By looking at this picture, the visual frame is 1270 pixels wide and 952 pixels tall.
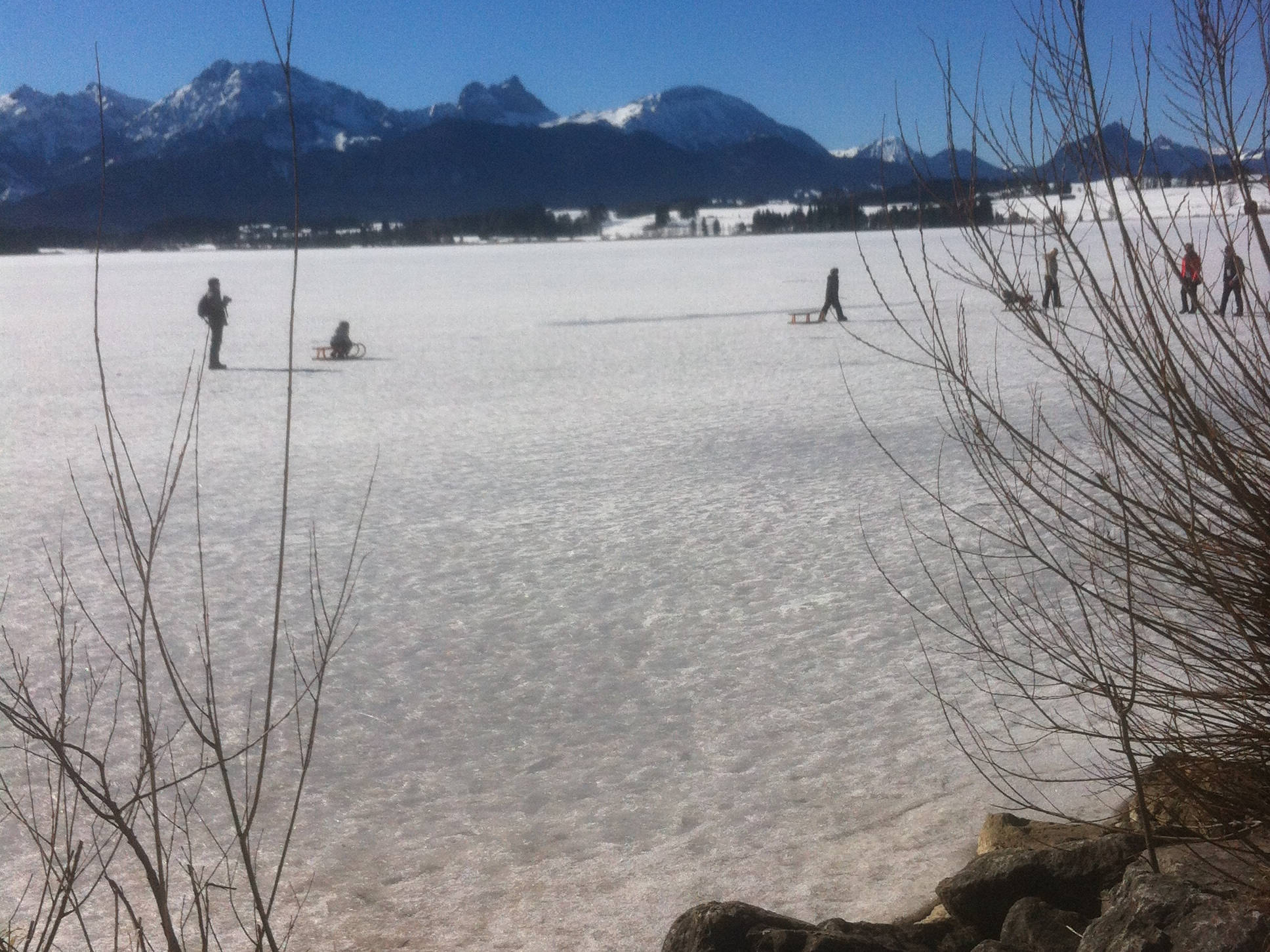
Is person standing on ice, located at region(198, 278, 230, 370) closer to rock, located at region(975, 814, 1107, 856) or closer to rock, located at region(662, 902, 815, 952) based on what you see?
rock, located at region(975, 814, 1107, 856)

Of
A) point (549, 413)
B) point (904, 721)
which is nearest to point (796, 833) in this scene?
point (904, 721)

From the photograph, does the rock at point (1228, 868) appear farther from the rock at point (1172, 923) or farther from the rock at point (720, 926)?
the rock at point (720, 926)

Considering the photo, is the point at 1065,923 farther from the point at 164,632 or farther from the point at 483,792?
the point at 164,632

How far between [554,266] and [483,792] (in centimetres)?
5193

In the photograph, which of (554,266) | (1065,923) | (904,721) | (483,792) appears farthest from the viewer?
(554,266)

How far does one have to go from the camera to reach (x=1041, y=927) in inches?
118

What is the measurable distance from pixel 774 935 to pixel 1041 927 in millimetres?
707

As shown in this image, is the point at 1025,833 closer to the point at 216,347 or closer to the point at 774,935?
the point at 774,935

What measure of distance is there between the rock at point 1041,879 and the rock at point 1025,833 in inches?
15.0

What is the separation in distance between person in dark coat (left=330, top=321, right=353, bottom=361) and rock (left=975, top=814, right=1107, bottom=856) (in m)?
16.1

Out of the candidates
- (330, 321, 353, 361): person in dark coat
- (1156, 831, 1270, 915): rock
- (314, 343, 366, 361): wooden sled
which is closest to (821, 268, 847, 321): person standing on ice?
(314, 343, 366, 361): wooden sled

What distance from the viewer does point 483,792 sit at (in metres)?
4.45

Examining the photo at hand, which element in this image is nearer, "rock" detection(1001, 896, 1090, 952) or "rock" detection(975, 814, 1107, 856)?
"rock" detection(1001, 896, 1090, 952)

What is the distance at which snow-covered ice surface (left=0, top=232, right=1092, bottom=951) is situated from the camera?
3.92 metres
